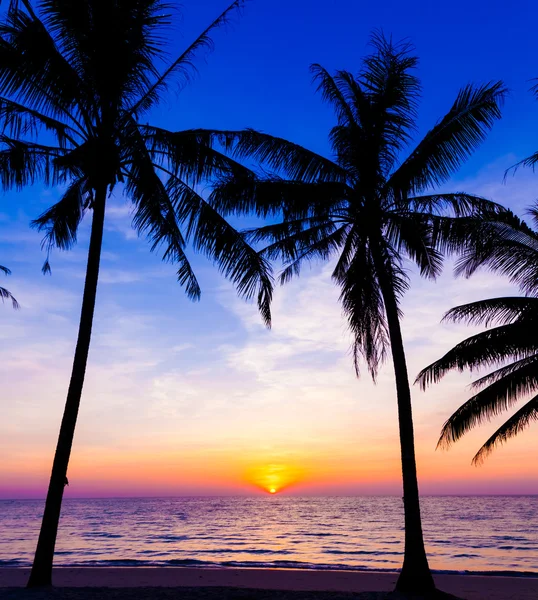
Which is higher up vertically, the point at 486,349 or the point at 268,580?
the point at 486,349

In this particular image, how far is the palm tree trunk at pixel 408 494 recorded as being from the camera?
9.63 meters

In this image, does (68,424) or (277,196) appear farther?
(277,196)

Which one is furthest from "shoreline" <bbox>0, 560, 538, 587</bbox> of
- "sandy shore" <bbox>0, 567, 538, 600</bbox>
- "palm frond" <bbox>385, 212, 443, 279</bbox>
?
"palm frond" <bbox>385, 212, 443, 279</bbox>

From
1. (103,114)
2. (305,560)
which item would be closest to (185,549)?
(305,560)

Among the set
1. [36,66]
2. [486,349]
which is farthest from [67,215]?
[486,349]

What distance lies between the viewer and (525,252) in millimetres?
12641

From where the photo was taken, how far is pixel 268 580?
15430 millimetres

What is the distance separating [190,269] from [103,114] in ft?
12.0

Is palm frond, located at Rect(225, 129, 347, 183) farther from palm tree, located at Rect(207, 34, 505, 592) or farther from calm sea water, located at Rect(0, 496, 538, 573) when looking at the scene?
calm sea water, located at Rect(0, 496, 538, 573)

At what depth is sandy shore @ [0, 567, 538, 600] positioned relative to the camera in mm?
13858

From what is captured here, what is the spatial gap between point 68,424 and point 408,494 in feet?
19.8

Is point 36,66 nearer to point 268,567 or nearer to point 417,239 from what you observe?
point 417,239

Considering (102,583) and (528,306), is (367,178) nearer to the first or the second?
(528,306)

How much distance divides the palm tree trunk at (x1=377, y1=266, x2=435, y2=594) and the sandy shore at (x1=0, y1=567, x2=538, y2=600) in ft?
11.9
